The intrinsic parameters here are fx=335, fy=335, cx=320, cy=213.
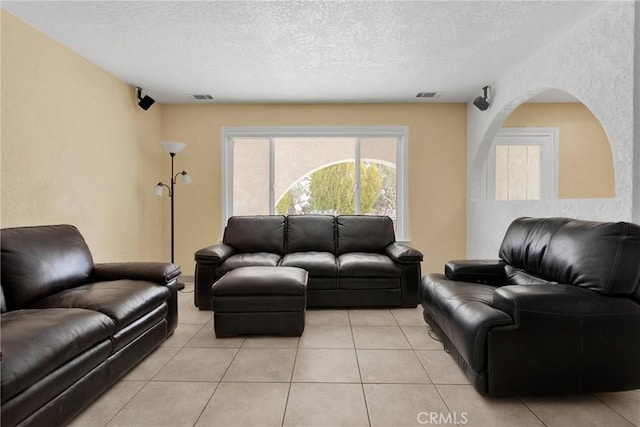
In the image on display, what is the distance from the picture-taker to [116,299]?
6.87 ft

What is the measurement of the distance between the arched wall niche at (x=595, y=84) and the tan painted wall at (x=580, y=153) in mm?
1478

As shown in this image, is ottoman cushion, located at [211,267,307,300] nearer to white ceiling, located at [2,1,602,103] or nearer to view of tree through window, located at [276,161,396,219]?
white ceiling, located at [2,1,602,103]

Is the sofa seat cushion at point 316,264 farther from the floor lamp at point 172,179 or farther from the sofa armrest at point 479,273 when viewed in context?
the floor lamp at point 172,179

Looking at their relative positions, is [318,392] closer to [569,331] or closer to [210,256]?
[569,331]

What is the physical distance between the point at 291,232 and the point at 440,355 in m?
2.34

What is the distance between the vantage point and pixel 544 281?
7.70 ft

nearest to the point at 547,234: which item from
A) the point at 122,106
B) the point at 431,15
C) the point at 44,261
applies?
the point at 431,15

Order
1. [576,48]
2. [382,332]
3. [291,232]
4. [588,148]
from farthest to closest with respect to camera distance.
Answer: [588,148]
[291,232]
[382,332]
[576,48]

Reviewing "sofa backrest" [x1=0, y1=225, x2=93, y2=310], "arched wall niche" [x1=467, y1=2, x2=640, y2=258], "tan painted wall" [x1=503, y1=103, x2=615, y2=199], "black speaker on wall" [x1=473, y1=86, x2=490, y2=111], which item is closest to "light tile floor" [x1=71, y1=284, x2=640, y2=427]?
"sofa backrest" [x1=0, y1=225, x2=93, y2=310]

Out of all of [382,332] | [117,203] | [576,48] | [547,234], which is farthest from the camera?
[117,203]

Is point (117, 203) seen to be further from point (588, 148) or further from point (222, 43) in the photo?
point (588, 148)

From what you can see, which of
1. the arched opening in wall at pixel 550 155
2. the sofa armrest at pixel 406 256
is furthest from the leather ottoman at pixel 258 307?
the arched opening in wall at pixel 550 155

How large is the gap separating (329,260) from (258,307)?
1135 millimetres

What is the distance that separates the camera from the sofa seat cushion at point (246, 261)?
11.6ft
